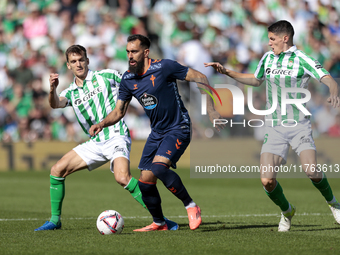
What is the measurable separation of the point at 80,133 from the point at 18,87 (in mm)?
2635

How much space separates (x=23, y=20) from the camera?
757 inches

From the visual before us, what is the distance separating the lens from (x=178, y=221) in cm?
707

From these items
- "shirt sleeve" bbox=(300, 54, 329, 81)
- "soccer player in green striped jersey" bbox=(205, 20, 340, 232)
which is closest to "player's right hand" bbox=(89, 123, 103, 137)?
"soccer player in green striped jersey" bbox=(205, 20, 340, 232)

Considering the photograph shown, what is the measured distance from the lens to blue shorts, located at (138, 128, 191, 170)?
5.69 metres

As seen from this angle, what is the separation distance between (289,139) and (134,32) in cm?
1230

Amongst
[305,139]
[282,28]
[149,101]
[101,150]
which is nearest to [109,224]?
[101,150]

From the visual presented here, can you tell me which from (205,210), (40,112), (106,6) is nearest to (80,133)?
(40,112)

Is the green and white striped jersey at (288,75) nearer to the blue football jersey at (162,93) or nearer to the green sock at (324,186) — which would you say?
the green sock at (324,186)

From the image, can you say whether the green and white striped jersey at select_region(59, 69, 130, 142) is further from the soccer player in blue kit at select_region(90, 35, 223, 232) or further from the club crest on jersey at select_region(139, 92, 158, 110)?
the club crest on jersey at select_region(139, 92, 158, 110)

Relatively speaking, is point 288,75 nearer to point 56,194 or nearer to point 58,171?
point 58,171

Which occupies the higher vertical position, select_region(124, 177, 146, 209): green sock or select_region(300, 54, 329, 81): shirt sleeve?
select_region(300, 54, 329, 81): shirt sleeve

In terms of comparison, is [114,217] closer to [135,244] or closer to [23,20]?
Answer: [135,244]

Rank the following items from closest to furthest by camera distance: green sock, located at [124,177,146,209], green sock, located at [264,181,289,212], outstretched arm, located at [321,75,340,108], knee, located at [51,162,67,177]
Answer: outstretched arm, located at [321,75,340,108] → green sock, located at [264,181,289,212] → green sock, located at [124,177,146,209] → knee, located at [51,162,67,177]

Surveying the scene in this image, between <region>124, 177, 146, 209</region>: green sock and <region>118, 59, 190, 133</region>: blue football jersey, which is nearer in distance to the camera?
<region>118, 59, 190, 133</region>: blue football jersey
